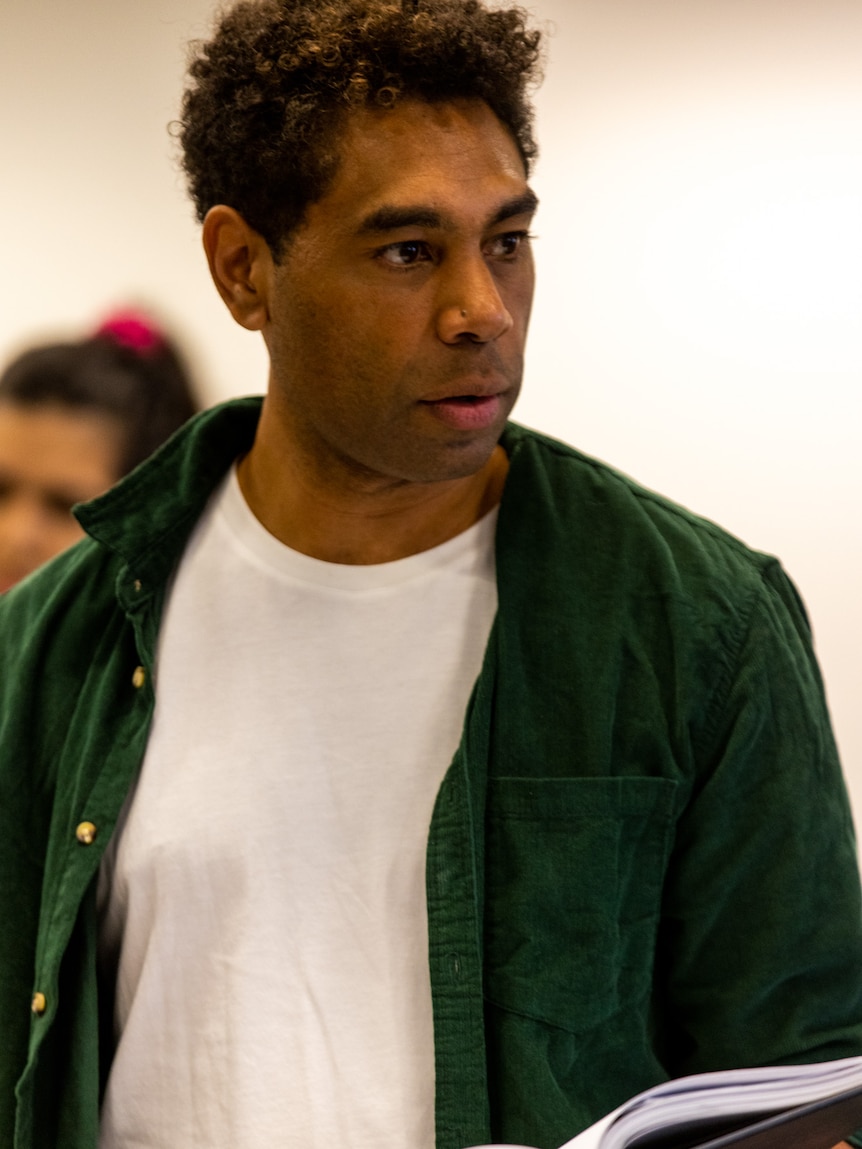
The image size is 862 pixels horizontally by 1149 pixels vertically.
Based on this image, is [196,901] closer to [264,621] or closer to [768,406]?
[264,621]

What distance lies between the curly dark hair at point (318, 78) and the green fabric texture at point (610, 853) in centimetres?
33

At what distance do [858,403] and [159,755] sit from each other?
1154 mm

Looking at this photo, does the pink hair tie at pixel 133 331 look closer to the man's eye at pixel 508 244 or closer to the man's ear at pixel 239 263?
the man's ear at pixel 239 263

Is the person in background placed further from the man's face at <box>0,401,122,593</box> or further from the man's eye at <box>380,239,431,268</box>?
the man's eye at <box>380,239,431,268</box>

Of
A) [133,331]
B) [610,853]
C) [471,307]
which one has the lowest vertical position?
[610,853]

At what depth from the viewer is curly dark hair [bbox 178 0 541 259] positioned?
42.1 inches

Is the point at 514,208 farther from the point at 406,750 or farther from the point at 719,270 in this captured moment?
the point at 719,270

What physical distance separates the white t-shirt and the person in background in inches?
40.7

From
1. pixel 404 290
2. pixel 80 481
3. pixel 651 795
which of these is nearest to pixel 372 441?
pixel 404 290

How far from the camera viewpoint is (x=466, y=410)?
1.07 meters

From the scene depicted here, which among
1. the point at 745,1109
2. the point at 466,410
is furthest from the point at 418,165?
the point at 745,1109

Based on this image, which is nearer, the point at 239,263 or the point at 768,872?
the point at 768,872

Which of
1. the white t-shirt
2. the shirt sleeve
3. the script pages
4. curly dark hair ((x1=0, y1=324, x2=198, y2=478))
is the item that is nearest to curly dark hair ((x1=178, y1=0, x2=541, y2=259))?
the white t-shirt

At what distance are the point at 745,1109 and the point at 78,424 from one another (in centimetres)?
172
